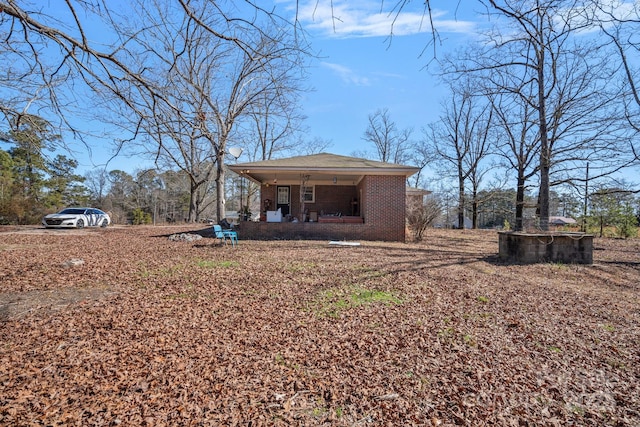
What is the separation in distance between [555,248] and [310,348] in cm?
795

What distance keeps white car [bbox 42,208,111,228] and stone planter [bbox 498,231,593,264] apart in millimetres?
18165

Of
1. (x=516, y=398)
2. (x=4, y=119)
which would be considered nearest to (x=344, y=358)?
(x=516, y=398)

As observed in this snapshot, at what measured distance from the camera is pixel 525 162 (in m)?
16.1

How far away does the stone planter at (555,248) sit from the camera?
7898mm

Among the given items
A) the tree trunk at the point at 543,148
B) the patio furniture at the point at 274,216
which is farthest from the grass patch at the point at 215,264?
the tree trunk at the point at 543,148

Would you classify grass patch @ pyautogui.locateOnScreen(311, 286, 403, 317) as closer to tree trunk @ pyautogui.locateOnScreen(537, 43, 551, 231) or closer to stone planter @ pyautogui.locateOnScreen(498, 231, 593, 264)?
stone planter @ pyautogui.locateOnScreen(498, 231, 593, 264)

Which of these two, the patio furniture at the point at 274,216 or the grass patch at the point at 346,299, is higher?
the patio furniture at the point at 274,216

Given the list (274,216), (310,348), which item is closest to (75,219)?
(274,216)

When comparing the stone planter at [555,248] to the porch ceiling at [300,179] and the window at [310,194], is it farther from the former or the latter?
the window at [310,194]

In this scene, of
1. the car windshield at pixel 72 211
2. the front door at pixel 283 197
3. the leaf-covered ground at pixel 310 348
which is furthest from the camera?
the front door at pixel 283 197

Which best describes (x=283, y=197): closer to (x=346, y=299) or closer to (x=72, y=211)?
(x=72, y=211)

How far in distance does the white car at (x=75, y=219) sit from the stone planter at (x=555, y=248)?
715 inches

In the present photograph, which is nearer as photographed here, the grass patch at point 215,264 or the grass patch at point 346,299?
the grass patch at point 346,299

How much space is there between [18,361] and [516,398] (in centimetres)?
425
